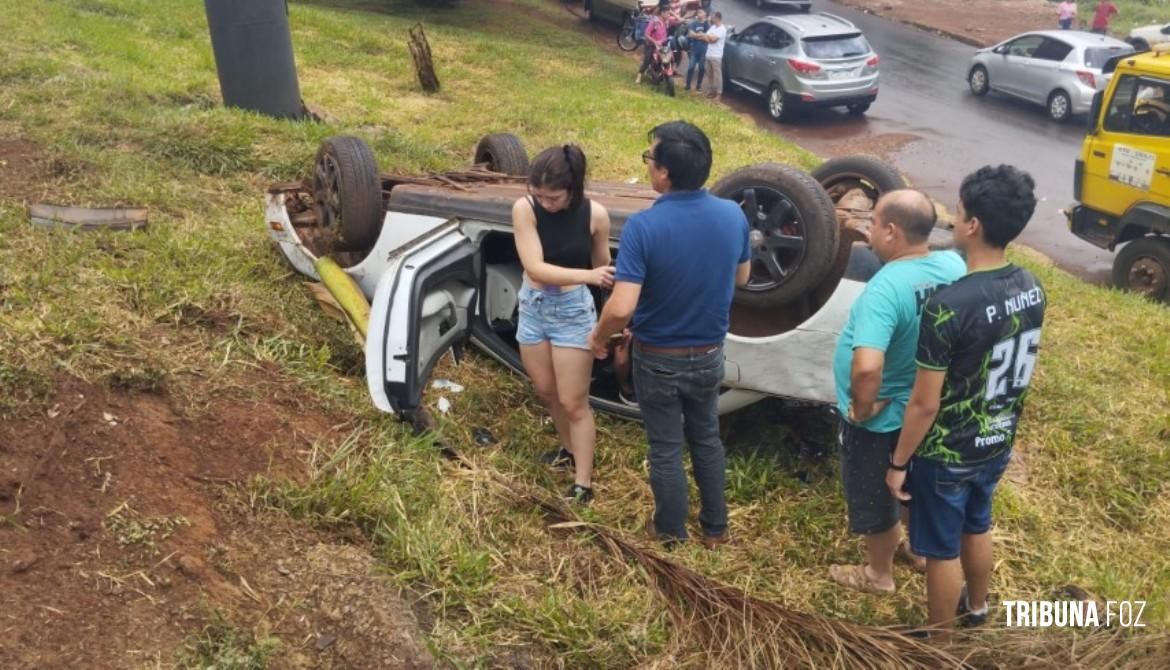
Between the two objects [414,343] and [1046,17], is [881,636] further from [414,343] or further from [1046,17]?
[1046,17]

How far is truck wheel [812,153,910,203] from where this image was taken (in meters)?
4.93

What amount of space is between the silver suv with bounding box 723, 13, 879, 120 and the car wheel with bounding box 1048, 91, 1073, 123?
9.30ft

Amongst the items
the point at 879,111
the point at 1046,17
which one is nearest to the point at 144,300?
the point at 879,111

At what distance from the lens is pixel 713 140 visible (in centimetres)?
1174

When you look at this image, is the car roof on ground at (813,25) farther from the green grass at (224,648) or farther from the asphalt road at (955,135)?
the green grass at (224,648)

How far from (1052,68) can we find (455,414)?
14.8 metres

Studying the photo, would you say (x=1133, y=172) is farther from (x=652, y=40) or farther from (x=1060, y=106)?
(x=652, y=40)

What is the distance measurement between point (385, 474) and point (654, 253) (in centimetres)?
130

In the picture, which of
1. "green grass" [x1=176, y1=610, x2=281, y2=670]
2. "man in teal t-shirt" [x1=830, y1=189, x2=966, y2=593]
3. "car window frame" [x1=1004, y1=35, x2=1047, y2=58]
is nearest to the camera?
"green grass" [x1=176, y1=610, x2=281, y2=670]

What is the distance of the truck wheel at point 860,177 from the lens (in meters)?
4.93

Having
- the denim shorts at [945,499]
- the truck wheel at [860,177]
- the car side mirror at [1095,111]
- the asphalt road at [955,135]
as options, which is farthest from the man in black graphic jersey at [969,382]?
the asphalt road at [955,135]

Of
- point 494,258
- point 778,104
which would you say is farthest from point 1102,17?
point 494,258

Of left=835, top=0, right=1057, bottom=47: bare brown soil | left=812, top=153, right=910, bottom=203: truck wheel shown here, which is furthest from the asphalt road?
left=812, top=153, right=910, bottom=203: truck wheel

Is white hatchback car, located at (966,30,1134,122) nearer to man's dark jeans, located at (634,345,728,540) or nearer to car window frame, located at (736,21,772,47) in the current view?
car window frame, located at (736,21,772,47)
